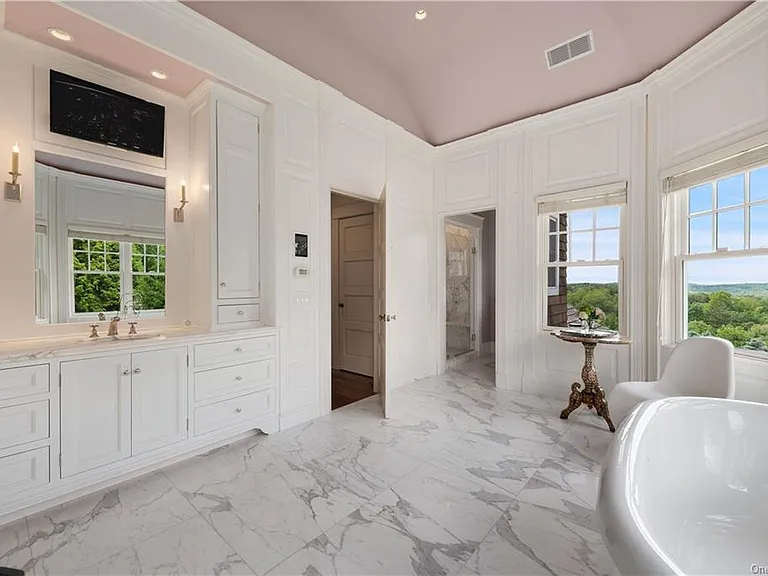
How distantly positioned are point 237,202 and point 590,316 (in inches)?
134

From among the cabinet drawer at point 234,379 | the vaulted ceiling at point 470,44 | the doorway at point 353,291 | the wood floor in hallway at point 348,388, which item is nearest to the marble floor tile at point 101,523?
the cabinet drawer at point 234,379

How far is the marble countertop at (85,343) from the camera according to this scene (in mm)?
1862

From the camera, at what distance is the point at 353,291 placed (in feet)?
15.6

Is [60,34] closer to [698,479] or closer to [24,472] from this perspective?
[24,472]

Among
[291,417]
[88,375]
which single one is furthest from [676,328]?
[88,375]

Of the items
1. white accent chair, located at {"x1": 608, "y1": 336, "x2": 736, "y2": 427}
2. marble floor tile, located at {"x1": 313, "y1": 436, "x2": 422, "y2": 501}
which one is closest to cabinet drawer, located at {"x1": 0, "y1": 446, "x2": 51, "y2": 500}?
marble floor tile, located at {"x1": 313, "y1": 436, "x2": 422, "y2": 501}

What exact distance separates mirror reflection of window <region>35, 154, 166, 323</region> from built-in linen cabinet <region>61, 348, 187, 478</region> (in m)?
0.61

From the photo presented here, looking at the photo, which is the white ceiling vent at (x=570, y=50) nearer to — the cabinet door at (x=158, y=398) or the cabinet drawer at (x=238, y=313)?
the cabinet drawer at (x=238, y=313)

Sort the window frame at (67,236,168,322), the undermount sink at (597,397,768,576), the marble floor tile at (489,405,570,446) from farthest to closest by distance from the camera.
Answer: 1. the marble floor tile at (489,405,570,446)
2. the window frame at (67,236,168,322)
3. the undermount sink at (597,397,768,576)

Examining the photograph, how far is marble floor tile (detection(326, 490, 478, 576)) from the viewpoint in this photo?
1525 millimetres

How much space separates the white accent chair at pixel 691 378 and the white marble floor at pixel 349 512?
39 cm

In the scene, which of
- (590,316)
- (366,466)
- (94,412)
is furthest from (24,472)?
(590,316)

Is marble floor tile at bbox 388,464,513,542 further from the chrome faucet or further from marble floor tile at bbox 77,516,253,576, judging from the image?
the chrome faucet

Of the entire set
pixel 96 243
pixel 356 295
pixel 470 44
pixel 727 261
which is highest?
pixel 470 44
